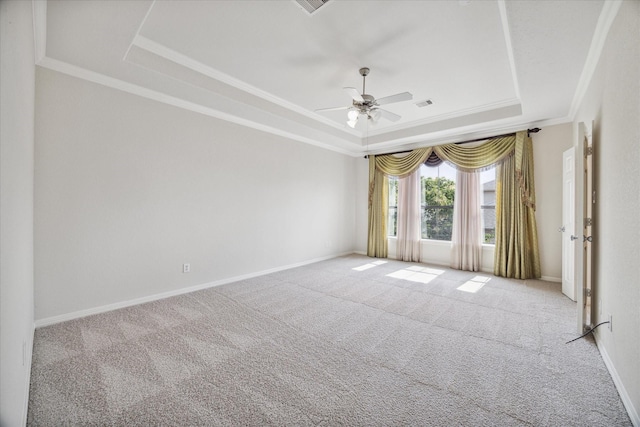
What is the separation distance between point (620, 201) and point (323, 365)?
92.3 inches

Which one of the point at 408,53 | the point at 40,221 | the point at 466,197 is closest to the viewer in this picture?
the point at 40,221

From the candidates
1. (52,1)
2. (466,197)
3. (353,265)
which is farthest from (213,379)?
(466,197)

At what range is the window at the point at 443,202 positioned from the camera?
16.5 feet

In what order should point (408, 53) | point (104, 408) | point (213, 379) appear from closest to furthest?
point (104, 408)
point (213, 379)
point (408, 53)

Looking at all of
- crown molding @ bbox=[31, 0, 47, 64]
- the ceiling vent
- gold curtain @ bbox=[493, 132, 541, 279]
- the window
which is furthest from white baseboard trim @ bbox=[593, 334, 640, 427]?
crown molding @ bbox=[31, 0, 47, 64]

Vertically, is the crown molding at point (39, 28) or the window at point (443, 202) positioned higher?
the crown molding at point (39, 28)

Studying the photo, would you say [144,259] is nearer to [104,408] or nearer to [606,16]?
[104,408]

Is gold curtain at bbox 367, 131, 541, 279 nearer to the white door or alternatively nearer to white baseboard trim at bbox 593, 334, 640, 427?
the white door

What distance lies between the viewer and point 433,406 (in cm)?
165

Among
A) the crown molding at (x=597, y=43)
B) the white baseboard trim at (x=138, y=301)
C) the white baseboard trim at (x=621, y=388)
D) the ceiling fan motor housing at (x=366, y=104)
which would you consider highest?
the crown molding at (x=597, y=43)

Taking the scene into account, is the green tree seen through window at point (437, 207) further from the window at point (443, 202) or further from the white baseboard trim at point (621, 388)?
the white baseboard trim at point (621, 388)

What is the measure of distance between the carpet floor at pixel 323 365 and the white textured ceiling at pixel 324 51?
8.52 feet

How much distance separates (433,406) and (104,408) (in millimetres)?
1969

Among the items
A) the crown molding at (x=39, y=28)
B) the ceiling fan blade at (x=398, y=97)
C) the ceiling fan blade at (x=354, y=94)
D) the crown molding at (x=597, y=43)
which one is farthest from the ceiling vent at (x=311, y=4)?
the crown molding at (x=597, y=43)
